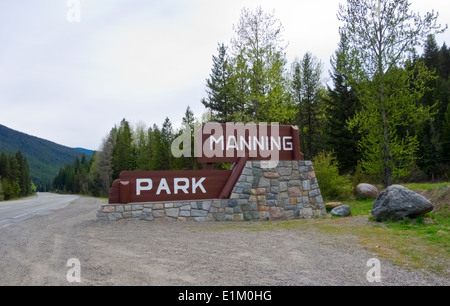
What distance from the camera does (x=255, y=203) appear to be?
10.3 metres

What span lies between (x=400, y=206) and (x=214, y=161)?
5.85 meters

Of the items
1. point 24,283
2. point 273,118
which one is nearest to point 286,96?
point 273,118

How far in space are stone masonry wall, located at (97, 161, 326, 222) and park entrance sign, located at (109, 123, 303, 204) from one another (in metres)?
0.28

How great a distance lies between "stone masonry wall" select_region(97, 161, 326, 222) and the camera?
9625mm

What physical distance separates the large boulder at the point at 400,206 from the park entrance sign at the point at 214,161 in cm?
351

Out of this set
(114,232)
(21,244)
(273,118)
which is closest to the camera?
(21,244)

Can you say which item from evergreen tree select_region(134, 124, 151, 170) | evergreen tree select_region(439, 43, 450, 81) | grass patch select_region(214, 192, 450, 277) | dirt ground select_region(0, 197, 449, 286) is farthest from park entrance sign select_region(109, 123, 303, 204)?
evergreen tree select_region(439, 43, 450, 81)

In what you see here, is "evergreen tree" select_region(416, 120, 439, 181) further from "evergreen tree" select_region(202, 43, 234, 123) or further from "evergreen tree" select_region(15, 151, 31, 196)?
"evergreen tree" select_region(15, 151, 31, 196)

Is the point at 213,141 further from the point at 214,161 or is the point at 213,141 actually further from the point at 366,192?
the point at 366,192

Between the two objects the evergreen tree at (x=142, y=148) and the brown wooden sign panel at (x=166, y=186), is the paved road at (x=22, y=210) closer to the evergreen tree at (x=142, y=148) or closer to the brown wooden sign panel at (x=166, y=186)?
the brown wooden sign panel at (x=166, y=186)
